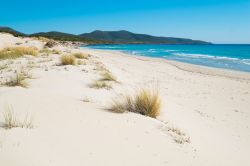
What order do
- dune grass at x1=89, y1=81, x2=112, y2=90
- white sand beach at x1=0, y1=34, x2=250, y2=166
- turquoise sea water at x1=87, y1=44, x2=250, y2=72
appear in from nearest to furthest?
white sand beach at x1=0, y1=34, x2=250, y2=166
dune grass at x1=89, y1=81, x2=112, y2=90
turquoise sea water at x1=87, y1=44, x2=250, y2=72

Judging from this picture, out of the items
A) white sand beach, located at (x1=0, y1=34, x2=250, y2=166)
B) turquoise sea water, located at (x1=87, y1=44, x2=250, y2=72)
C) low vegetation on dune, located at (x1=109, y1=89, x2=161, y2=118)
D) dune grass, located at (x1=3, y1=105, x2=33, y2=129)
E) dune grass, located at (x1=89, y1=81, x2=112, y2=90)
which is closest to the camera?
white sand beach, located at (x1=0, y1=34, x2=250, y2=166)

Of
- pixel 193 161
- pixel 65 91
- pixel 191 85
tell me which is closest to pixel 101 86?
pixel 65 91

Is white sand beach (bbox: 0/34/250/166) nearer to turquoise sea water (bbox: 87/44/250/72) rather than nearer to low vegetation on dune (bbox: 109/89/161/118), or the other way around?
low vegetation on dune (bbox: 109/89/161/118)

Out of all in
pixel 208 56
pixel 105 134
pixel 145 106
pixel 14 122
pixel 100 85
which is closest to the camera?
pixel 14 122

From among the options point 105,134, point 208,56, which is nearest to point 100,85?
point 105,134

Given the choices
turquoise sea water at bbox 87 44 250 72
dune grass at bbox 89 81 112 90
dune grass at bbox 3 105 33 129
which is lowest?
turquoise sea water at bbox 87 44 250 72

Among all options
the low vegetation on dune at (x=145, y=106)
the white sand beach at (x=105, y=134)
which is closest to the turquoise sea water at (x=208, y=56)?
the white sand beach at (x=105, y=134)

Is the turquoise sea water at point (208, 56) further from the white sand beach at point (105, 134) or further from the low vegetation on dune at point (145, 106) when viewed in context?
the low vegetation on dune at point (145, 106)

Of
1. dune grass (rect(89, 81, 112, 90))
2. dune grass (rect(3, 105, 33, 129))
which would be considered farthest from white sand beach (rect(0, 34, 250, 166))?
dune grass (rect(89, 81, 112, 90))

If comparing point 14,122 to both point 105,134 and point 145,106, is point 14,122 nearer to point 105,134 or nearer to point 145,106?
point 105,134

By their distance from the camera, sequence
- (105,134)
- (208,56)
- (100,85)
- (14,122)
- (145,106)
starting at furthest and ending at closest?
(208,56) < (100,85) < (145,106) < (105,134) < (14,122)

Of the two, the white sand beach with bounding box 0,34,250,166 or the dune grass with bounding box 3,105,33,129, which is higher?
the dune grass with bounding box 3,105,33,129

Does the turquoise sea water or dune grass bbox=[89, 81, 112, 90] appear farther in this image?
the turquoise sea water

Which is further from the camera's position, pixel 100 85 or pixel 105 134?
pixel 100 85
